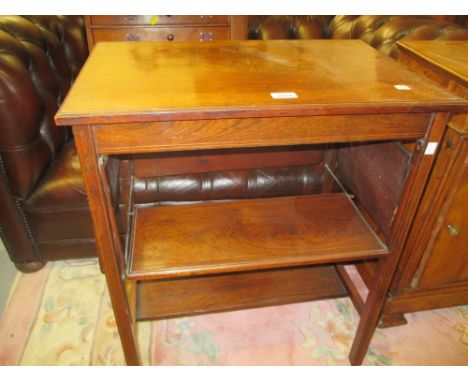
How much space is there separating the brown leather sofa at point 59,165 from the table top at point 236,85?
0.42 meters

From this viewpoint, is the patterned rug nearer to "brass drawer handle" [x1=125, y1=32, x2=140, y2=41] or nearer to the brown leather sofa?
the brown leather sofa

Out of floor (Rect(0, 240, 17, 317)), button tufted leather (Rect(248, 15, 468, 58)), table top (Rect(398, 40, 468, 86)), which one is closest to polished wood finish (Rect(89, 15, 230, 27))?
button tufted leather (Rect(248, 15, 468, 58))

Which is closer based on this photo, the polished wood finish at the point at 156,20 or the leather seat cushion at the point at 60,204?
the leather seat cushion at the point at 60,204

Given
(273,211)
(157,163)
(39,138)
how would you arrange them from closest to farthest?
(273,211)
(39,138)
(157,163)

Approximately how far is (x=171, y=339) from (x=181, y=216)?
440mm

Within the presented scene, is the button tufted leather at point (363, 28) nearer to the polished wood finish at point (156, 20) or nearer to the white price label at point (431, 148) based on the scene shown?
the polished wood finish at point (156, 20)

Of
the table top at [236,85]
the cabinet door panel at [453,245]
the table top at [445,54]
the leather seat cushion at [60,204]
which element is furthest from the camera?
the leather seat cushion at [60,204]

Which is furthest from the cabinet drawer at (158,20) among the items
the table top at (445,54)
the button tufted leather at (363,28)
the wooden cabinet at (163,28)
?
the table top at (445,54)

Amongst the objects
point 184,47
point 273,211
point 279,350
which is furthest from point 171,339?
point 184,47

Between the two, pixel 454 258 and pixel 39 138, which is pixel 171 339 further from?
pixel 454 258

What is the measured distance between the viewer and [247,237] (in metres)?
0.96

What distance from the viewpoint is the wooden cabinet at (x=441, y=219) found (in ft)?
2.88

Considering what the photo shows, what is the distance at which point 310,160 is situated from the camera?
1417mm

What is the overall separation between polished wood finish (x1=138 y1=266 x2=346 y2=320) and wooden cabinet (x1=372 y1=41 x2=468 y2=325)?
24 centimetres
